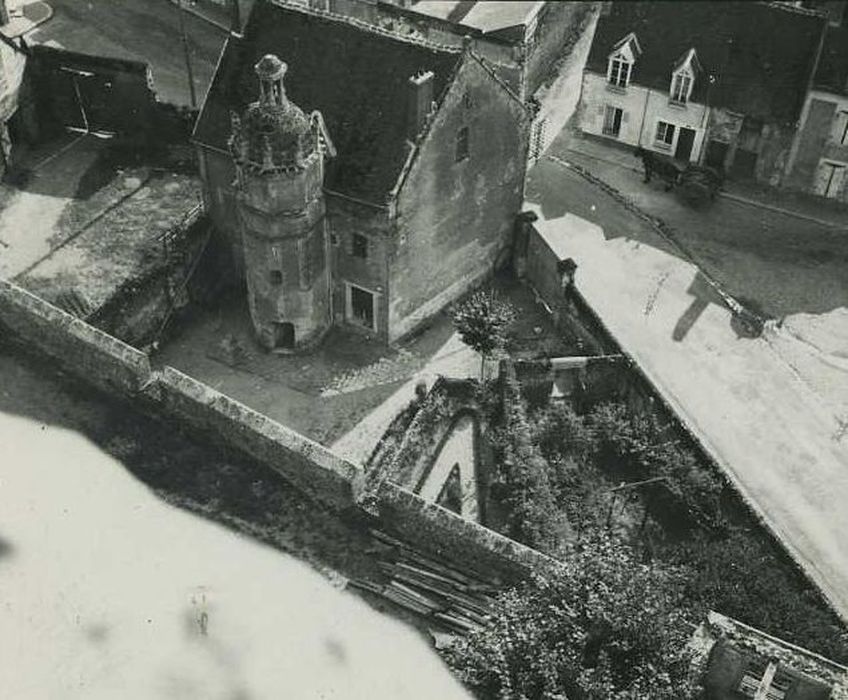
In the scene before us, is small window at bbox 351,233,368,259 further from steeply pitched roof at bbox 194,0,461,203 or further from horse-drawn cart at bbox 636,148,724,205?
horse-drawn cart at bbox 636,148,724,205

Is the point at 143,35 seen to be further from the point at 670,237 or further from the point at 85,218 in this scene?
the point at 670,237

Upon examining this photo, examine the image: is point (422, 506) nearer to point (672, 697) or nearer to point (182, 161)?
point (672, 697)

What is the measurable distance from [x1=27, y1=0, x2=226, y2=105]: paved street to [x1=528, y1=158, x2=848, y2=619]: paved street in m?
19.5

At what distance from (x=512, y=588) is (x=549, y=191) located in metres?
26.5

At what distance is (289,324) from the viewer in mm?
43719

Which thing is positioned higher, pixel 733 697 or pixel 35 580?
pixel 35 580

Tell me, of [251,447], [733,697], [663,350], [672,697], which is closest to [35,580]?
[251,447]

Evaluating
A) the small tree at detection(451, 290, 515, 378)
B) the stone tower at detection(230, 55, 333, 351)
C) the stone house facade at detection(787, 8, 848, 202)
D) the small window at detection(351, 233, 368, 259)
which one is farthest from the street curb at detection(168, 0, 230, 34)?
the stone house facade at detection(787, 8, 848, 202)

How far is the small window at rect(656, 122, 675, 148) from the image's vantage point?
53.3 m

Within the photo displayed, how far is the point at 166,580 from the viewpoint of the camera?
28734 mm

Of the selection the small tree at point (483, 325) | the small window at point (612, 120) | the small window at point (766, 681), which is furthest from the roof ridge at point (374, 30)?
the small window at point (766, 681)

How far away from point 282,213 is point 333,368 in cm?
743

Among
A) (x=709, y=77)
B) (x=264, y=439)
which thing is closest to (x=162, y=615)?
(x=264, y=439)

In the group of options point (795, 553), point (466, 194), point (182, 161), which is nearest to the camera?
point (795, 553)
